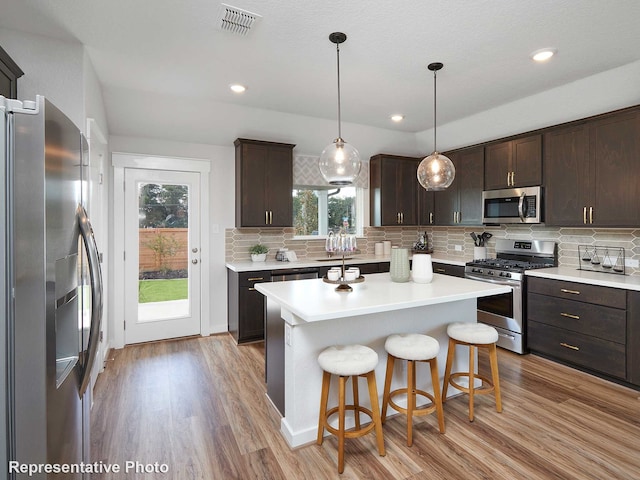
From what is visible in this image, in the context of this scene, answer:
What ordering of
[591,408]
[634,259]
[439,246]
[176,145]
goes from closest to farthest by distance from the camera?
[591,408] → [634,259] → [176,145] → [439,246]

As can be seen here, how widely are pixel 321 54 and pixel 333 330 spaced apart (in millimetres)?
2078

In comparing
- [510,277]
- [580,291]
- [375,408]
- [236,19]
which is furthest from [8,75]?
[580,291]

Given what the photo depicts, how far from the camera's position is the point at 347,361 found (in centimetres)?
200

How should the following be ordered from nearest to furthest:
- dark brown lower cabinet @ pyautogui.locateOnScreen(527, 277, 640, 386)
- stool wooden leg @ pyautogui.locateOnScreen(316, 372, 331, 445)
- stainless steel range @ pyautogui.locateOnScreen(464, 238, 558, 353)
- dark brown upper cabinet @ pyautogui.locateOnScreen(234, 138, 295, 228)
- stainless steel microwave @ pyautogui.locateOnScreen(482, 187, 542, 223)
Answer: stool wooden leg @ pyautogui.locateOnScreen(316, 372, 331, 445)
dark brown lower cabinet @ pyautogui.locateOnScreen(527, 277, 640, 386)
stainless steel range @ pyautogui.locateOnScreen(464, 238, 558, 353)
stainless steel microwave @ pyautogui.locateOnScreen(482, 187, 542, 223)
dark brown upper cabinet @ pyautogui.locateOnScreen(234, 138, 295, 228)

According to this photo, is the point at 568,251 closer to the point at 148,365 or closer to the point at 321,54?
the point at 321,54

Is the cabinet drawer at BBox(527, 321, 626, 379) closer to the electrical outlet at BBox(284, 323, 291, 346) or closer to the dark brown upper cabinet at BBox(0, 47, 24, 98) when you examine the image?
the electrical outlet at BBox(284, 323, 291, 346)

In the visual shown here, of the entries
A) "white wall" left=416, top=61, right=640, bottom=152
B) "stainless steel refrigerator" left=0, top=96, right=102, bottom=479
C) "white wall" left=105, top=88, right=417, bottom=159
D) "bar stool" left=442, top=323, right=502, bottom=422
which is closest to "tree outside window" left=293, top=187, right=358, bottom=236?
"white wall" left=105, top=88, right=417, bottom=159

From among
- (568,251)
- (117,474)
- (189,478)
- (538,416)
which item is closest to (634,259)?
(568,251)

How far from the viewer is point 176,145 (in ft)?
13.9

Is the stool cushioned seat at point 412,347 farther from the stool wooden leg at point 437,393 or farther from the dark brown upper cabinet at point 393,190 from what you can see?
the dark brown upper cabinet at point 393,190

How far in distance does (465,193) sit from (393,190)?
103 centimetres

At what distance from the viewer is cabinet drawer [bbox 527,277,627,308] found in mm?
2941

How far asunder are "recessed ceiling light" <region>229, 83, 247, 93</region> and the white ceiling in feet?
0.27

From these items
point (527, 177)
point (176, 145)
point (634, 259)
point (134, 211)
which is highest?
point (176, 145)
